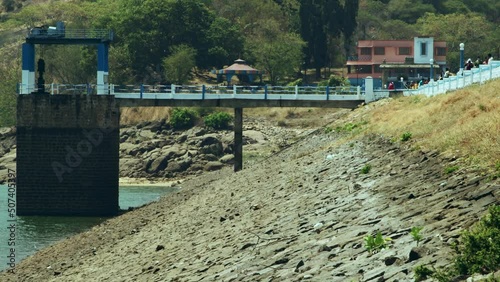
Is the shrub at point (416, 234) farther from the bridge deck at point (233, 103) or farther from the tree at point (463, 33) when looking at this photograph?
the tree at point (463, 33)

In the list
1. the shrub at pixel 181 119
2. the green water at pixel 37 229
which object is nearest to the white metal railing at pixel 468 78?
the green water at pixel 37 229

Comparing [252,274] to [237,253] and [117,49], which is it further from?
[117,49]

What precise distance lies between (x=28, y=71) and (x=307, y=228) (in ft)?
153

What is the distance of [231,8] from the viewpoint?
476 ft

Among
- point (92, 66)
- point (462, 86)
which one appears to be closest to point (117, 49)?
point (92, 66)

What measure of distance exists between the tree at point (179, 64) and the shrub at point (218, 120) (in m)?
8.04

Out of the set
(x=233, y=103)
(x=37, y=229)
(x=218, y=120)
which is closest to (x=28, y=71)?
(x=233, y=103)

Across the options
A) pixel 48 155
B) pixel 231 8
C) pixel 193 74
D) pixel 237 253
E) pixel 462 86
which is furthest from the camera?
pixel 231 8

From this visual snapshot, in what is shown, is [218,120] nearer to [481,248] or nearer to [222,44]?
[222,44]

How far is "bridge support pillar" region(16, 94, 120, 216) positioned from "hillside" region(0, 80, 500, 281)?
16.4 metres

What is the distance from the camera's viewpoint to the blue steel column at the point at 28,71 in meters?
69.4

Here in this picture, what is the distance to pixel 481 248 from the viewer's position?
1717 centimetres

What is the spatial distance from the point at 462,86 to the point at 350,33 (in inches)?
3313

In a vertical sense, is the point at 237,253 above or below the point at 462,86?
below
